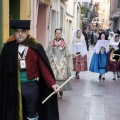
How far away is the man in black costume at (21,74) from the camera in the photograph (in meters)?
5.21

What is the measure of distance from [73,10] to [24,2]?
2390 centimetres

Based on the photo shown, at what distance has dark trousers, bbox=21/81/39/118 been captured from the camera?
5.24 metres

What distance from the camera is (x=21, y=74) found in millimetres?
5250

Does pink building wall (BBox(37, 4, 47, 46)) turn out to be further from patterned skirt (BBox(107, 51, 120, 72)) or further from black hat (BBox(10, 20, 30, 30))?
black hat (BBox(10, 20, 30, 30))

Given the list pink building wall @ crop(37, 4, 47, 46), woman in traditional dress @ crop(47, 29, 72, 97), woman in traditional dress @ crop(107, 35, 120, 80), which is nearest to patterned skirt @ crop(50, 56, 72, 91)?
woman in traditional dress @ crop(47, 29, 72, 97)

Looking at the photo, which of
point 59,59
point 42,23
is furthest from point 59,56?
point 42,23

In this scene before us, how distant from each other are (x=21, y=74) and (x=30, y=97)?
32cm

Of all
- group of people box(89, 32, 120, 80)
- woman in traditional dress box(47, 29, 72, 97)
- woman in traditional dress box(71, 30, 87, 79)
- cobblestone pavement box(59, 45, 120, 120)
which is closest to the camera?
cobblestone pavement box(59, 45, 120, 120)

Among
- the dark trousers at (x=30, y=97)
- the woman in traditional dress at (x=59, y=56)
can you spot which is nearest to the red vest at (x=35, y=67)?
the dark trousers at (x=30, y=97)

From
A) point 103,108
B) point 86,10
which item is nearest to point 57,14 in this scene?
point 103,108

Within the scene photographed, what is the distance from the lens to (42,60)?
5.30 metres

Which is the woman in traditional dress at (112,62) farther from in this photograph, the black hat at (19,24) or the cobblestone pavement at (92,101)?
the black hat at (19,24)

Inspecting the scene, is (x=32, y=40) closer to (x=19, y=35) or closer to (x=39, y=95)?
(x=19, y=35)

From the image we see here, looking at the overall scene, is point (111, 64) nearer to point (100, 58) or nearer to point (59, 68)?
point (100, 58)
